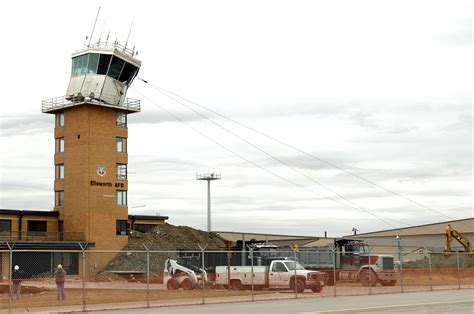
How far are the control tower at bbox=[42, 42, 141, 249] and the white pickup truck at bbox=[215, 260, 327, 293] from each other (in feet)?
105

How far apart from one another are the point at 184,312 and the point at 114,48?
4945cm

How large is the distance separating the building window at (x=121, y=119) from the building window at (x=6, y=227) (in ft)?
46.8

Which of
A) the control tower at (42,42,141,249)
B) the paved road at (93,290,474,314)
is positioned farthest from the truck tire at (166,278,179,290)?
the control tower at (42,42,141,249)

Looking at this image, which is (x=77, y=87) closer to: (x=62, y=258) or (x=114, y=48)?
(x=114, y=48)

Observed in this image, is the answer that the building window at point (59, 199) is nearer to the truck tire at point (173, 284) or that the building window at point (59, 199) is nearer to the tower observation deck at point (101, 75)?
the tower observation deck at point (101, 75)

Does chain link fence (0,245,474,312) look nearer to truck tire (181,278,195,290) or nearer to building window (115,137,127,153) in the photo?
truck tire (181,278,195,290)

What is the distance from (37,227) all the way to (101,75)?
627 inches

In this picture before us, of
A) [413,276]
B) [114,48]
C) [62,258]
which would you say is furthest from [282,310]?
[114,48]

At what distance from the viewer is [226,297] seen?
3453cm

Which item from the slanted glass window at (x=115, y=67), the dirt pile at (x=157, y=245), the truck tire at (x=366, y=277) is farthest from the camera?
the slanted glass window at (x=115, y=67)

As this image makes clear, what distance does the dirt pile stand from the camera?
70.2 meters

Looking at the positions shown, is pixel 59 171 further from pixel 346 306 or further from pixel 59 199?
pixel 346 306

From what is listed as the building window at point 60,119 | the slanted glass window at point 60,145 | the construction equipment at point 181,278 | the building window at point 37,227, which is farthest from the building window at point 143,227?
the construction equipment at point 181,278

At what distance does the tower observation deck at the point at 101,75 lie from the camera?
71812mm
